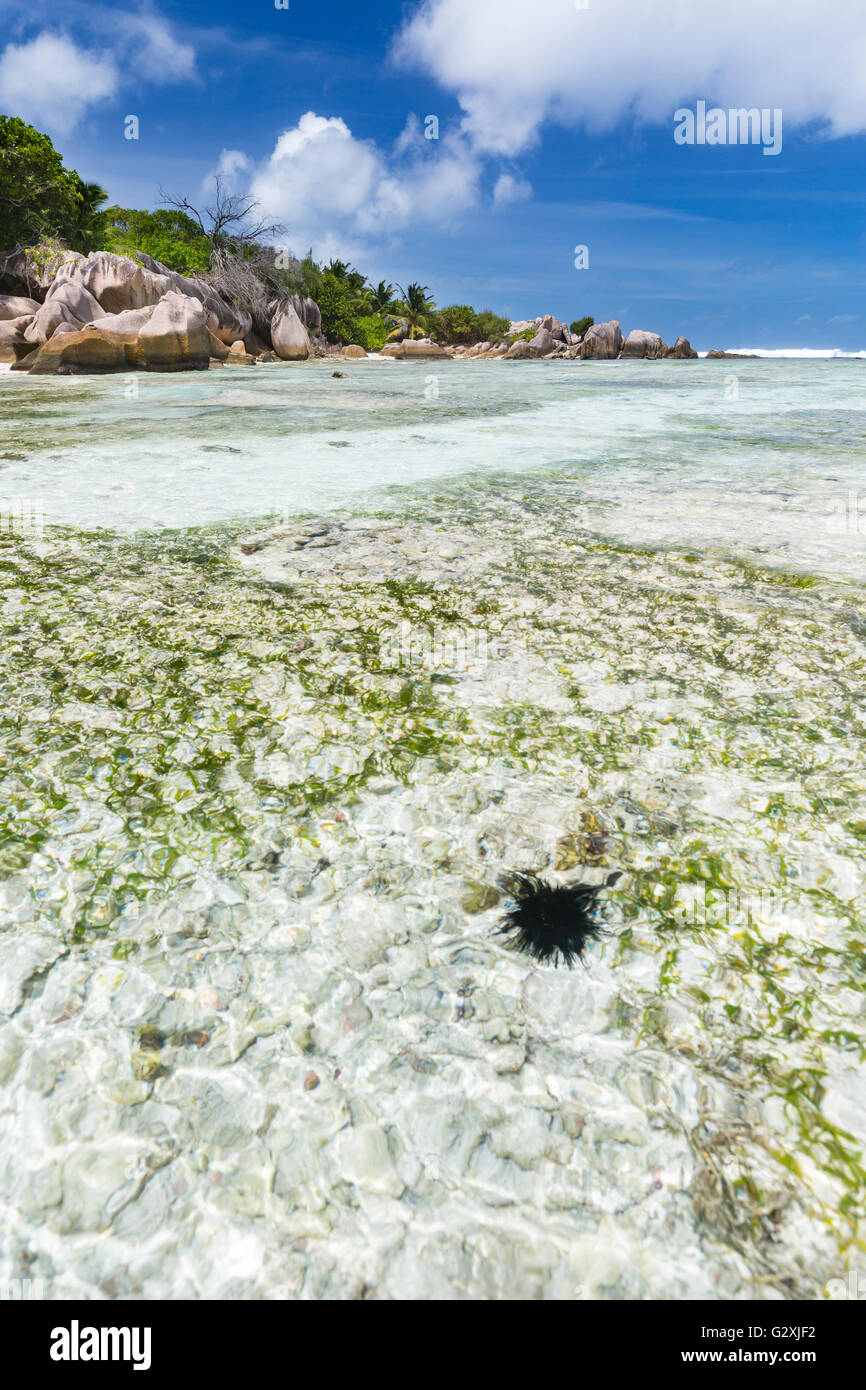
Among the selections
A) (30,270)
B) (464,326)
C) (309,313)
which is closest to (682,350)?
(464,326)

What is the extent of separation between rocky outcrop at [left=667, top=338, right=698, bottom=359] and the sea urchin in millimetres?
66655

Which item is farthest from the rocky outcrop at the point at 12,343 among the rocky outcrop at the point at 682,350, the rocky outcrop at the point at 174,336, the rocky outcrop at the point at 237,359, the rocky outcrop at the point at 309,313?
the rocky outcrop at the point at 682,350

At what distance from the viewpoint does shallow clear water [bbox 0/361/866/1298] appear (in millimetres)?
1142

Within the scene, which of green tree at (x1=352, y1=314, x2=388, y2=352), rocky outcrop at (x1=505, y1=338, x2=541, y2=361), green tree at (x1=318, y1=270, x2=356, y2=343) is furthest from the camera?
rocky outcrop at (x1=505, y1=338, x2=541, y2=361)

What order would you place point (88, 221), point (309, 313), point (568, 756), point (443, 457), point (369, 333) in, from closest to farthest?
point (568, 756)
point (443, 457)
point (88, 221)
point (309, 313)
point (369, 333)

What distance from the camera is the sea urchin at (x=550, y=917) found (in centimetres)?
159

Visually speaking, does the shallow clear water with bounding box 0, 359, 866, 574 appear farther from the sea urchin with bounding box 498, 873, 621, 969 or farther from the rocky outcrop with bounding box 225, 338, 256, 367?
the rocky outcrop with bounding box 225, 338, 256, 367

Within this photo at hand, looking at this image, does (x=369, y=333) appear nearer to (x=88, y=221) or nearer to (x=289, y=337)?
(x=289, y=337)

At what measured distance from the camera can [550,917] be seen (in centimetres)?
167

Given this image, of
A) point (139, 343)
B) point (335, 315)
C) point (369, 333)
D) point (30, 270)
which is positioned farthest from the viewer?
point (369, 333)

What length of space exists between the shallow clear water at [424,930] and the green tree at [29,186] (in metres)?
35.2

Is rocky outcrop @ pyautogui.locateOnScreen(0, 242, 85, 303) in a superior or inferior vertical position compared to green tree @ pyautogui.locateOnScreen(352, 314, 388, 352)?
inferior

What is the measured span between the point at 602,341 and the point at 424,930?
6158 cm

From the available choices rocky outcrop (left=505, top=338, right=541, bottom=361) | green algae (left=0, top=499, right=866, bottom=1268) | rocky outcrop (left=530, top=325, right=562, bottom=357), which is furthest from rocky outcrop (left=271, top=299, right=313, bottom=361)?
green algae (left=0, top=499, right=866, bottom=1268)
